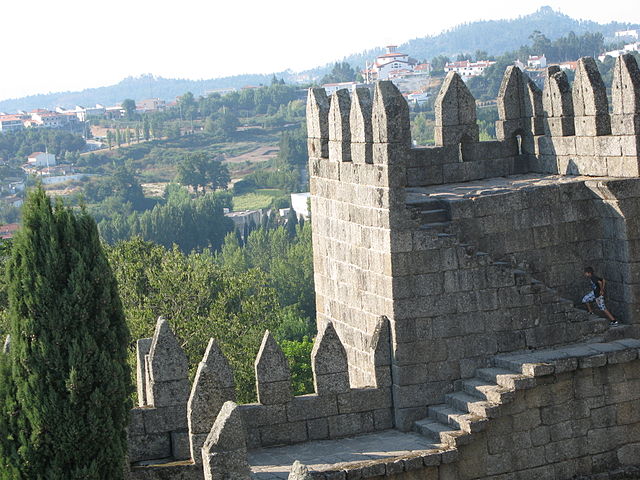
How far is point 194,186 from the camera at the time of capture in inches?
6511

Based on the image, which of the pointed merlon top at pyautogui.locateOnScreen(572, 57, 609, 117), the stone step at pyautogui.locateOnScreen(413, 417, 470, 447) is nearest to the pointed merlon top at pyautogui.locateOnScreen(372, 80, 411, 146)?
the pointed merlon top at pyautogui.locateOnScreen(572, 57, 609, 117)

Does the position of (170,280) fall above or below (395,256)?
below

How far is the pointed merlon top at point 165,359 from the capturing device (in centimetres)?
1390

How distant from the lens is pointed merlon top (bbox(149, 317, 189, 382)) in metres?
13.9

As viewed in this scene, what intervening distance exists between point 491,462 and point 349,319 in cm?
292

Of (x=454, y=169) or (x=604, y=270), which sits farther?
(x=454, y=169)

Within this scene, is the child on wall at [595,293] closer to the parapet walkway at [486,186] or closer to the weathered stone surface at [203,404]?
the parapet walkway at [486,186]

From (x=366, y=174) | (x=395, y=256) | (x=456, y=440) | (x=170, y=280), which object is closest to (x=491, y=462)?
(x=456, y=440)

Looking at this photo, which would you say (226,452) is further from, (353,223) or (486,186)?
(486,186)

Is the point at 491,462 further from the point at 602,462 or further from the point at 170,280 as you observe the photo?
the point at 170,280

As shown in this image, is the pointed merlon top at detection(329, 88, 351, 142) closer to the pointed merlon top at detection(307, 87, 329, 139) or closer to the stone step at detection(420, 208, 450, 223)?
the pointed merlon top at detection(307, 87, 329, 139)

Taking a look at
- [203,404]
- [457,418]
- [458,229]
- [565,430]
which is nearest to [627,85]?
[458,229]

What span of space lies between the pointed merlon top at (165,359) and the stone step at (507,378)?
3939 millimetres

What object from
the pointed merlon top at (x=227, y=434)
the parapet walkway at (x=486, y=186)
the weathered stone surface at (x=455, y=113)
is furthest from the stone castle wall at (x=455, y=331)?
the pointed merlon top at (x=227, y=434)
